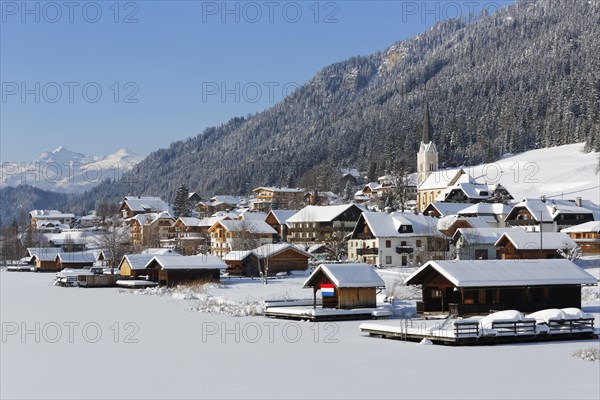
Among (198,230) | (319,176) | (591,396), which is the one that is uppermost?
(319,176)

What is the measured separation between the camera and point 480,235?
75438 millimetres

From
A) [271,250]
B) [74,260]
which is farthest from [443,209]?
[74,260]

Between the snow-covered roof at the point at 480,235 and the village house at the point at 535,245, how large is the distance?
3.42m

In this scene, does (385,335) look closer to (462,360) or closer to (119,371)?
(462,360)

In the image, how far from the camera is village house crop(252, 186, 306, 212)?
Result: 166 m

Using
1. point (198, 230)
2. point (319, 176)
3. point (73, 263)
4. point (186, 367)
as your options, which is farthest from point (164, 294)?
point (319, 176)

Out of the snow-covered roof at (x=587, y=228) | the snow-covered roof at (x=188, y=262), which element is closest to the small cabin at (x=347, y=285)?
the snow-covered roof at (x=188, y=262)

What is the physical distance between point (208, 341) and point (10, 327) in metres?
11.3

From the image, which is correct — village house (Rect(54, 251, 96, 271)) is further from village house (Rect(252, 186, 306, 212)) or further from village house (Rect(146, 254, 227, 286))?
village house (Rect(252, 186, 306, 212))

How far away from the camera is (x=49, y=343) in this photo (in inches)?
1216

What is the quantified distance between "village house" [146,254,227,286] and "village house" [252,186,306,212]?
9352cm

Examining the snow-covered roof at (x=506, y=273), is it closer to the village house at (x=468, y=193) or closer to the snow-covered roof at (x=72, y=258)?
→ the village house at (x=468, y=193)

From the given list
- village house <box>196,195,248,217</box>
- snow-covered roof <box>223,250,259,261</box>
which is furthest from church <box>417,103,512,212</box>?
snow-covered roof <box>223,250,259,261</box>

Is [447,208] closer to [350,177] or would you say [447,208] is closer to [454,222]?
[454,222]
